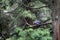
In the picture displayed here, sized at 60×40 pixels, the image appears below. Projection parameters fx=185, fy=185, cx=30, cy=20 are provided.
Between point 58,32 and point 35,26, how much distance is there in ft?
3.52

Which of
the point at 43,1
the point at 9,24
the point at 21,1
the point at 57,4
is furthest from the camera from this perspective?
the point at 9,24

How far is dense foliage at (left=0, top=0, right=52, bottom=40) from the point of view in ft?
11.5

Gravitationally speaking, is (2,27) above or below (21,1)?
below

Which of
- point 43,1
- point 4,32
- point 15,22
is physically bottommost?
point 4,32

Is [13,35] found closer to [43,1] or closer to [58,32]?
[43,1]

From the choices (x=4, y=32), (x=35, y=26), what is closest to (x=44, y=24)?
(x=35, y=26)

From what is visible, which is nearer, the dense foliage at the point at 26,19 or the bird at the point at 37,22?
the dense foliage at the point at 26,19

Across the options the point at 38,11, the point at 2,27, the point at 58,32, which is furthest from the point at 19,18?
the point at 58,32

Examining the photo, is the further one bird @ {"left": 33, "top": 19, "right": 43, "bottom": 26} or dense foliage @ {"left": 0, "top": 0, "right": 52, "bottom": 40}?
bird @ {"left": 33, "top": 19, "right": 43, "bottom": 26}

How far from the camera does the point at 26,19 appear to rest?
386 centimetres

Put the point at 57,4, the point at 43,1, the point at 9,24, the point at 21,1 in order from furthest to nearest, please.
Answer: the point at 9,24 → the point at 43,1 → the point at 21,1 → the point at 57,4

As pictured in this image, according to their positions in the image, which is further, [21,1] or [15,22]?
[15,22]

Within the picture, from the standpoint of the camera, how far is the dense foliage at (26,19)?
351 centimetres

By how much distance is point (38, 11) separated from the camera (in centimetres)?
386
